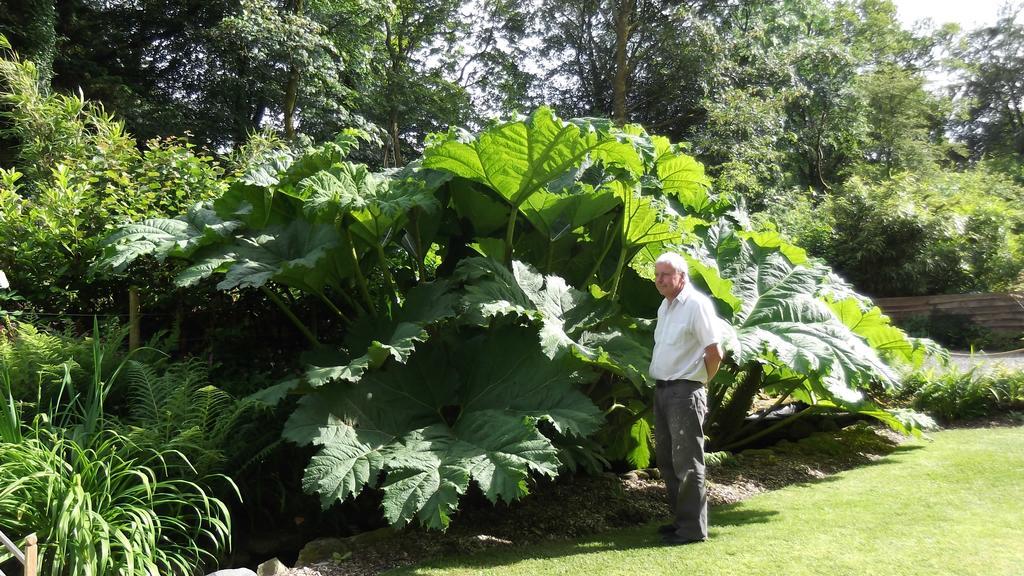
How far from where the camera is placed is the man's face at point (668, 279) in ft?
9.25

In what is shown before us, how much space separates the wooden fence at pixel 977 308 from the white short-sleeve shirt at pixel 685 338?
31.8ft

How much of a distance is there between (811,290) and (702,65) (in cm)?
1284

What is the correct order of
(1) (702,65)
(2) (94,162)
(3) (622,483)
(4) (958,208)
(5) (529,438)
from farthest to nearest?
(1) (702,65), (4) (958,208), (2) (94,162), (3) (622,483), (5) (529,438)

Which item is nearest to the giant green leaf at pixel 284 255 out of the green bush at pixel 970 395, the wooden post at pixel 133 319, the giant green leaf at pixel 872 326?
the wooden post at pixel 133 319

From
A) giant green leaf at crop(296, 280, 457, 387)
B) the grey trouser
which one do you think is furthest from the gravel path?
giant green leaf at crop(296, 280, 457, 387)

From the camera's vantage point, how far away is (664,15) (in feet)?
52.0

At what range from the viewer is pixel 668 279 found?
2.83m

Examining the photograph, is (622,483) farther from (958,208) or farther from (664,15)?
(664,15)

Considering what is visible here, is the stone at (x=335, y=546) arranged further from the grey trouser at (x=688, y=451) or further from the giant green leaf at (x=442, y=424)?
the grey trouser at (x=688, y=451)

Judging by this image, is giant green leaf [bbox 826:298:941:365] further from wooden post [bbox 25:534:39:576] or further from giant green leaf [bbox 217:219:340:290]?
wooden post [bbox 25:534:39:576]

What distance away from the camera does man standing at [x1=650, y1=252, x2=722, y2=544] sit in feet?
9.09

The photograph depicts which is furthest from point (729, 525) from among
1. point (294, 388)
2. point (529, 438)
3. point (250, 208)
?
point (250, 208)

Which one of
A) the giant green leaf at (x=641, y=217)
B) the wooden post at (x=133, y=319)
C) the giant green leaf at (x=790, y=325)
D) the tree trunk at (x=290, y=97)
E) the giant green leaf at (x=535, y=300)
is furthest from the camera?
the tree trunk at (x=290, y=97)

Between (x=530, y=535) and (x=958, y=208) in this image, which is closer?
(x=530, y=535)
